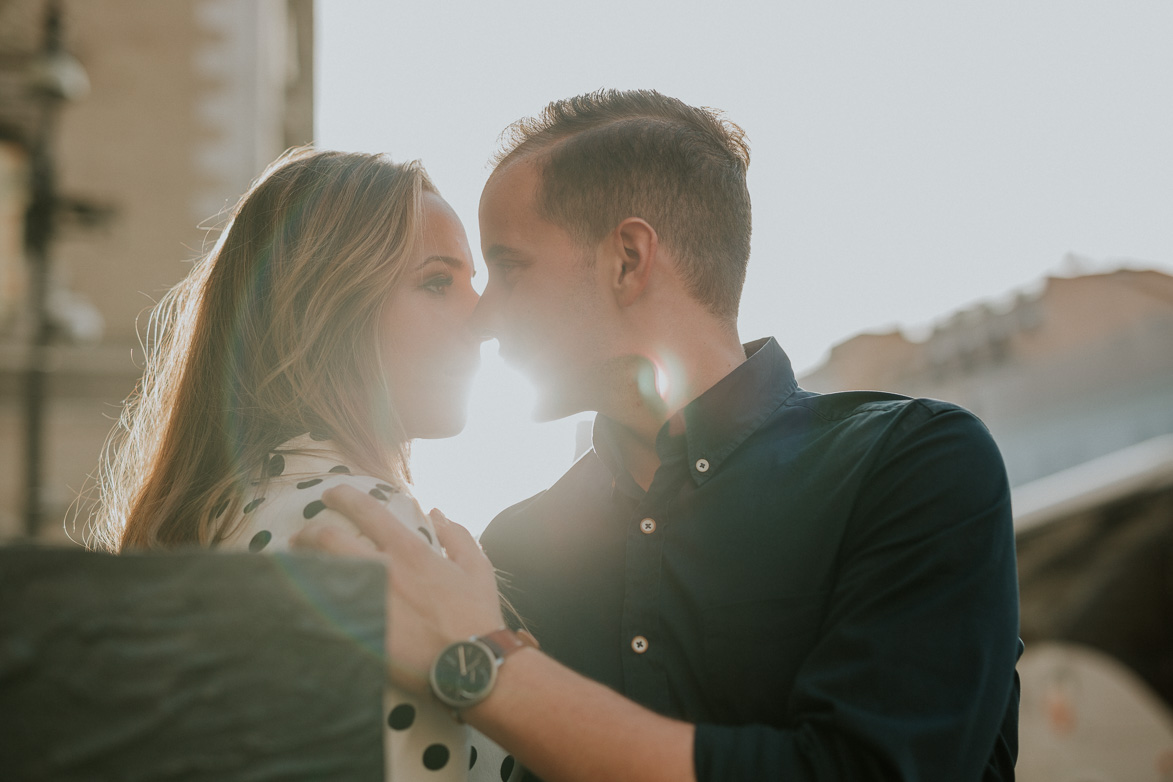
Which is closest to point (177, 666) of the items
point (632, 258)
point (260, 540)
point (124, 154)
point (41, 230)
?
point (260, 540)

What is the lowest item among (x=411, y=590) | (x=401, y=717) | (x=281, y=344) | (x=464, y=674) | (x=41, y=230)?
(x=401, y=717)

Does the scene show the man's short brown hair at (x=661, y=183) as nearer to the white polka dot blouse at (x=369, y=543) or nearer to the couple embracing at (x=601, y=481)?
the couple embracing at (x=601, y=481)

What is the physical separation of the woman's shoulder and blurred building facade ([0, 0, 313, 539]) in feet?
33.4

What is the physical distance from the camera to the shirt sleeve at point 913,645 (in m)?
1.43

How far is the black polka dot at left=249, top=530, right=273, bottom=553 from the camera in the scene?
1609 mm

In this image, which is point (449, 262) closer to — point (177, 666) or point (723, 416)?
point (723, 416)

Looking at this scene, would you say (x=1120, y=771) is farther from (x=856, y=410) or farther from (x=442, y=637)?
(x=442, y=637)

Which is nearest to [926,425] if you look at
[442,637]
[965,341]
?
[442,637]

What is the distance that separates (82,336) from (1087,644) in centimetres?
861

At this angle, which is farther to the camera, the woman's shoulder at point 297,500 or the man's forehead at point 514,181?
the man's forehead at point 514,181

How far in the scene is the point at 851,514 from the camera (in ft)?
5.93

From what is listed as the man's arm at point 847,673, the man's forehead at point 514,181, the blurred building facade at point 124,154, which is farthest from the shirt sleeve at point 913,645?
the blurred building facade at point 124,154

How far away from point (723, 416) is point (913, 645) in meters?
0.81

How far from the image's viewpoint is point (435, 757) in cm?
153
